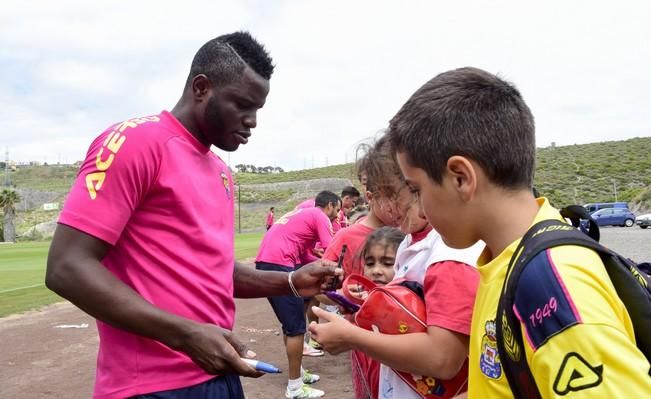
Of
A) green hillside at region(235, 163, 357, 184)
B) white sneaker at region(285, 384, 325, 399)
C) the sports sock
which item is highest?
the sports sock

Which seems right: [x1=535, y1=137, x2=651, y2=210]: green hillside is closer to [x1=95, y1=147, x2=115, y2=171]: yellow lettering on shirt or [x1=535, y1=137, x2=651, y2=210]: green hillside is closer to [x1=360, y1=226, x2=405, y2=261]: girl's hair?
[x1=360, y1=226, x2=405, y2=261]: girl's hair

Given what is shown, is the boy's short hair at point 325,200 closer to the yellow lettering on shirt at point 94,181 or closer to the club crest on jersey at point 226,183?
the club crest on jersey at point 226,183

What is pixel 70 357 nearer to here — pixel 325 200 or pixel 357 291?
pixel 325 200

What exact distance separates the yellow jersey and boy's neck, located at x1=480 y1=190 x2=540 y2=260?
1.04ft

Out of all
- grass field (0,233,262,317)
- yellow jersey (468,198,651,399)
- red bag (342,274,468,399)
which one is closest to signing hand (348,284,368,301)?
red bag (342,274,468,399)

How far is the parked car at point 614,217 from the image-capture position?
38188mm

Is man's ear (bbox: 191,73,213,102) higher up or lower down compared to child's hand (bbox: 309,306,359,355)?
higher up

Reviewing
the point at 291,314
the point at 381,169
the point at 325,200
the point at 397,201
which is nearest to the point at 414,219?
the point at 397,201

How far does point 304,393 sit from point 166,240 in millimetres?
4448

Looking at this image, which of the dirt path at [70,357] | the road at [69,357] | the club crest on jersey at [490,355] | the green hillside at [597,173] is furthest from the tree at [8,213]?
the club crest on jersey at [490,355]

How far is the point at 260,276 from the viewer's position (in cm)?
310

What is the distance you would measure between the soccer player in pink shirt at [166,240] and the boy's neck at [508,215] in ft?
3.24

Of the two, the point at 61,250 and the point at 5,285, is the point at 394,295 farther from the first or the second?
the point at 5,285

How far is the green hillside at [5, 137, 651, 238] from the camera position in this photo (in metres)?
54.4
